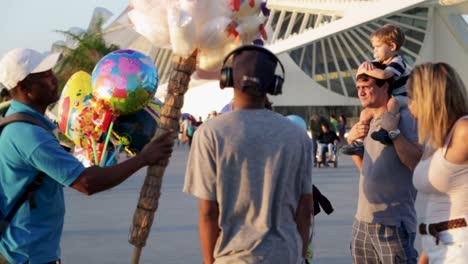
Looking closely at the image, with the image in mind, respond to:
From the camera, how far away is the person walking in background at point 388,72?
4.50 meters

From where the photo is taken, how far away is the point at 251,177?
3090 millimetres

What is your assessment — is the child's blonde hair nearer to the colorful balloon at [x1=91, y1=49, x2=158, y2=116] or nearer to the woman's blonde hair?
the woman's blonde hair

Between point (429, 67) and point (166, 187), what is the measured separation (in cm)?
1196

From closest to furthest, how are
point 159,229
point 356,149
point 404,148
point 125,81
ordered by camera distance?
1. point 404,148
2. point 356,149
3. point 125,81
4. point 159,229

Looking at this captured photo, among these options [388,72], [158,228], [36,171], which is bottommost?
[158,228]

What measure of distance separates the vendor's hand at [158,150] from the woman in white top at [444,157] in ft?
3.61

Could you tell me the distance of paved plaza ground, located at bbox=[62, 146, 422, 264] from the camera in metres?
7.85

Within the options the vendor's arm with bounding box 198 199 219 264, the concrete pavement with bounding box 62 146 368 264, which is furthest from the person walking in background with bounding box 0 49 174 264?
the concrete pavement with bounding box 62 146 368 264

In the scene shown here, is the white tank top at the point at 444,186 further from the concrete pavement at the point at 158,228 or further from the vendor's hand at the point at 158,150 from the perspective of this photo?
the concrete pavement at the point at 158,228

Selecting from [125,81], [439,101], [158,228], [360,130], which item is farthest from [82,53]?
[439,101]

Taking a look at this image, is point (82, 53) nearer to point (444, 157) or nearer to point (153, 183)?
point (153, 183)

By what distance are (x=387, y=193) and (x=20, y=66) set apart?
203 cm

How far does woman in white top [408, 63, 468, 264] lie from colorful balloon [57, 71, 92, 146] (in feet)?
7.98

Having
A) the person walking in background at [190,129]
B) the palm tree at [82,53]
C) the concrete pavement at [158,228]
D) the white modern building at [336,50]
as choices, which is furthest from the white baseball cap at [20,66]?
the white modern building at [336,50]
